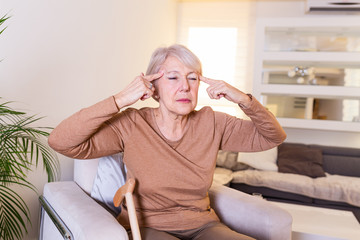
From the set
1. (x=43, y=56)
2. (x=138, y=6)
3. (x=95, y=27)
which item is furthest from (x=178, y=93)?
(x=138, y=6)

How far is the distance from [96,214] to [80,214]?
6 cm

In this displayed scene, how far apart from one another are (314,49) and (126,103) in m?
3.20

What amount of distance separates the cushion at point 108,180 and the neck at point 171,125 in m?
0.35

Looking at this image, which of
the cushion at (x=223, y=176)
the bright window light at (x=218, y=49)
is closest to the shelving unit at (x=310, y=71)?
the bright window light at (x=218, y=49)

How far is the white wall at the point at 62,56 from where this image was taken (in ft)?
5.60

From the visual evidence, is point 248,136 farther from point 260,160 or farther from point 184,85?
point 260,160

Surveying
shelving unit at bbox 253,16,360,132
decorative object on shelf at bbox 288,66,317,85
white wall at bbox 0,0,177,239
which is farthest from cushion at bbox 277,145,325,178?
white wall at bbox 0,0,177,239

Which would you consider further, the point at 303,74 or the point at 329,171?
the point at 303,74

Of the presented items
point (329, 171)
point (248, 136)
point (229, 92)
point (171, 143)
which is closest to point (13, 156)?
point (171, 143)

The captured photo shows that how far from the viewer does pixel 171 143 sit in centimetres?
154

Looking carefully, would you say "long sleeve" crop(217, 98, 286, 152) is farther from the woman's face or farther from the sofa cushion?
the sofa cushion

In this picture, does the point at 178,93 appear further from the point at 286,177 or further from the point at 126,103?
the point at 286,177

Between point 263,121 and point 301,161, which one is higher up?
point 263,121

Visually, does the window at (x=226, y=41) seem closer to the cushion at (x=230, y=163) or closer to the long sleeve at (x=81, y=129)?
the cushion at (x=230, y=163)
